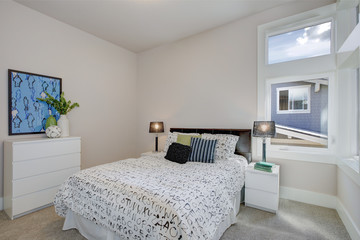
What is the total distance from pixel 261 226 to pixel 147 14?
131 inches

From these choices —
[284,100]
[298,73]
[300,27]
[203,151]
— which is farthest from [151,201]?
[300,27]

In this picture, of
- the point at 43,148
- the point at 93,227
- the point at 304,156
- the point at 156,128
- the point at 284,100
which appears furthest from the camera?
the point at 156,128

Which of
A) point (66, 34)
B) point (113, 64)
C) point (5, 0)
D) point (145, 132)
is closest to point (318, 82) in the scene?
point (145, 132)

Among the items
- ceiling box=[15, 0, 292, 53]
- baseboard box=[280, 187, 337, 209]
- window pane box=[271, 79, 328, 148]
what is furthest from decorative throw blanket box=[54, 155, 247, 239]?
ceiling box=[15, 0, 292, 53]

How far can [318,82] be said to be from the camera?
244cm

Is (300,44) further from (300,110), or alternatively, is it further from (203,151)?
(203,151)

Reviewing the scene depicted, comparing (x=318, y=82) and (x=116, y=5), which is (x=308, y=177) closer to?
(x=318, y=82)

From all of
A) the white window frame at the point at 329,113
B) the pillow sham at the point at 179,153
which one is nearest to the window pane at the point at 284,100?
the white window frame at the point at 329,113

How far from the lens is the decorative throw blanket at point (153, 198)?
4.00ft

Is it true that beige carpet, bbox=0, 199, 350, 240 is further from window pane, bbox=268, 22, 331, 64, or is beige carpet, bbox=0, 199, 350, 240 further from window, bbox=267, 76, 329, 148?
window pane, bbox=268, 22, 331, 64

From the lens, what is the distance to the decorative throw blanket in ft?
4.00

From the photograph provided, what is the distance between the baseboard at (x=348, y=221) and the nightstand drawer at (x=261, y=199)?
659 mm

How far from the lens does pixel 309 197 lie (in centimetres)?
244

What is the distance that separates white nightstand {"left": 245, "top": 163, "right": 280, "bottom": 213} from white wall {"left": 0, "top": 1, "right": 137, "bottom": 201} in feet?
9.37
